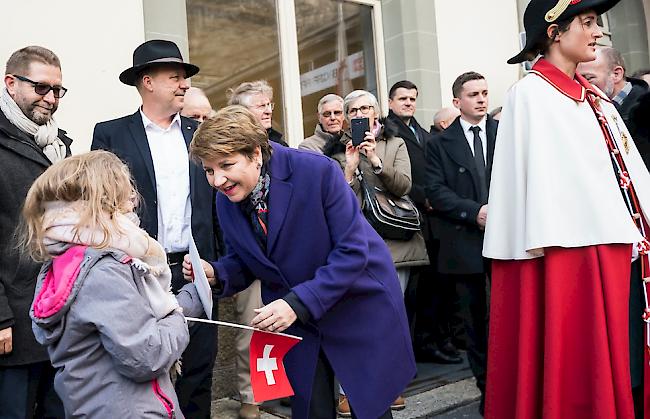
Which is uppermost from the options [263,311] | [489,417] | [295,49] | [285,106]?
[295,49]

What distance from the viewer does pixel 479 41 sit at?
24.8ft

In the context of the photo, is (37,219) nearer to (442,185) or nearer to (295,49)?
(442,185)

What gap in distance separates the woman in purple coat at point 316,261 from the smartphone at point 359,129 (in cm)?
159

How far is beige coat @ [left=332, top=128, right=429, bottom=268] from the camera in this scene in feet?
14.8

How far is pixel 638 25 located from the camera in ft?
31.9

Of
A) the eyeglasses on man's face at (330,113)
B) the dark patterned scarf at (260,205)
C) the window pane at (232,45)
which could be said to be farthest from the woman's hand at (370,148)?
the window pane at (232,45)

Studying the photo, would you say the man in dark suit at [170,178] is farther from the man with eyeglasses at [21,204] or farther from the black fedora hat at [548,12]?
the black fedora hat at [548,12]

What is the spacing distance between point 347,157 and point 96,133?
1.49 meters

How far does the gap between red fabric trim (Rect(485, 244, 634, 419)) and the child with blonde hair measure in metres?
1.42

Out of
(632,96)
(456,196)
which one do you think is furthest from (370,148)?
(632,96)

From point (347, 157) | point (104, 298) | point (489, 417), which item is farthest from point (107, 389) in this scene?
point (347, 157)

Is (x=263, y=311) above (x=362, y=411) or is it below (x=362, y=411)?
above

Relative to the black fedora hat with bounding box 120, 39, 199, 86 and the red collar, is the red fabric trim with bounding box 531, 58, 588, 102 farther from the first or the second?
the black fedora hat with bounding box 120, 39, 199, 86

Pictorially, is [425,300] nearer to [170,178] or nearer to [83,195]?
[170,178]
